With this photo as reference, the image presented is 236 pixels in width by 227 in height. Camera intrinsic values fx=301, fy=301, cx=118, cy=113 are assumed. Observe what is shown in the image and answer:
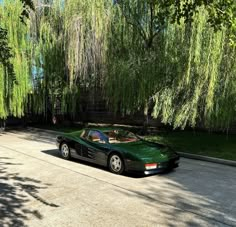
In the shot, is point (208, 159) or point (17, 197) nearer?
point (17, 197)

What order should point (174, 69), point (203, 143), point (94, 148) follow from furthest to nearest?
1. point (203, 143)
2. point (174, 69)
3. point (94, 148)

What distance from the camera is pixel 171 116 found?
1134cm

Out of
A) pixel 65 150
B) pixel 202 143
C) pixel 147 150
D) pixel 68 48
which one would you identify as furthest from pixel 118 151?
pixel 68 48

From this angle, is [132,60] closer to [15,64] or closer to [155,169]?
[155,169]

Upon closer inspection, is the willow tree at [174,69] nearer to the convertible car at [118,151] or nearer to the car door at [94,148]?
the convertible car at [118,151]

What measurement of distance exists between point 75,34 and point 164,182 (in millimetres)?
10063

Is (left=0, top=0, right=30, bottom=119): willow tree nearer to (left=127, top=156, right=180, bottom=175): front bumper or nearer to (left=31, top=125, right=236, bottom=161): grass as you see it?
(left=31, top=125, right=236, bottom=161): grass

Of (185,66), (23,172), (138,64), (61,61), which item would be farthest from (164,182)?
(61,61)

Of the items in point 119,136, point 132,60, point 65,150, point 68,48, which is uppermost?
point 68,48

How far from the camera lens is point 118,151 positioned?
7.77 meters

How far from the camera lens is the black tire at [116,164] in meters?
7.65

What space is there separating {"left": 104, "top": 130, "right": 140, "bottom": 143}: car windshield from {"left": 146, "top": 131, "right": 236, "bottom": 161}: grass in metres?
2.70

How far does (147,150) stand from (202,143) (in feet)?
16.8

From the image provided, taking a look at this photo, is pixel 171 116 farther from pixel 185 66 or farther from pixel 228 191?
pixel 228 191
